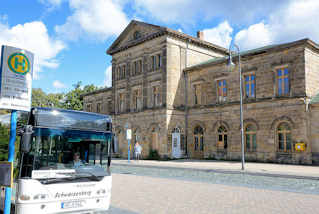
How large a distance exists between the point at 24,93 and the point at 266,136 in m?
22.9

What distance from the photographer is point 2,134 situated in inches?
372

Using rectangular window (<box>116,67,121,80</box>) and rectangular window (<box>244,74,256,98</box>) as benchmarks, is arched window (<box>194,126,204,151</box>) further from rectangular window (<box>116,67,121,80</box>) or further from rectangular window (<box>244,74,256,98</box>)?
rectangular window (<box>116,67,121,80</box>)

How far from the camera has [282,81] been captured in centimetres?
2592

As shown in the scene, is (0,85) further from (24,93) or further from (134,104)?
(134,104)

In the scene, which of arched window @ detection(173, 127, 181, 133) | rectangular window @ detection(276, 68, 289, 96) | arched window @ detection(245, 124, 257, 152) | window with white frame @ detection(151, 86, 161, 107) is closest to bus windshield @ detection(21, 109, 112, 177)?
rectangular window @ detection(276, 68, 289, 96)

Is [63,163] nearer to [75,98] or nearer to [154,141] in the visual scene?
[154,141]

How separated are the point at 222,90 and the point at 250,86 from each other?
3.03 m

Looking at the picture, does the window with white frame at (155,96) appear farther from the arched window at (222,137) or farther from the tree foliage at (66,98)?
the tree foliage at (66,98)

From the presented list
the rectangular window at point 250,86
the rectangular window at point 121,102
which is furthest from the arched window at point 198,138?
the rectangular window at point 121,102

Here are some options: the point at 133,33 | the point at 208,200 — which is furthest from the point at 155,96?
the point at 208,200

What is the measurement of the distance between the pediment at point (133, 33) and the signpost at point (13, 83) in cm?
2750

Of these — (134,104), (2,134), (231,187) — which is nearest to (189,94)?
(134,104)

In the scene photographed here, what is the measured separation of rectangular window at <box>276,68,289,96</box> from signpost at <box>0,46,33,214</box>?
2269 cm

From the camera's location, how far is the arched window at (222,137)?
29569mm
